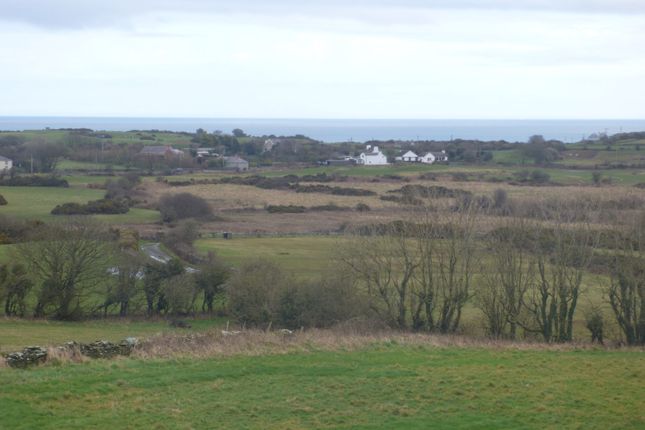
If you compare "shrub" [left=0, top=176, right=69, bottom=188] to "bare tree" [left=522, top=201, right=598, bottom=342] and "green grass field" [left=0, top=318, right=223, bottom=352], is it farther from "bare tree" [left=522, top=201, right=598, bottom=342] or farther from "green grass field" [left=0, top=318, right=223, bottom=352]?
"bare tree" [left=522, top=201, right=598, bottom=342]

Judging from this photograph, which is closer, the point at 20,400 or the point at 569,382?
the point at 20,400

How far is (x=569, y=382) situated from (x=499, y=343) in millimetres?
6177

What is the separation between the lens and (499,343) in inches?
950

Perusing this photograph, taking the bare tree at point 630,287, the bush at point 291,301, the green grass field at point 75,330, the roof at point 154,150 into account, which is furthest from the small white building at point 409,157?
the bush at point 291,301

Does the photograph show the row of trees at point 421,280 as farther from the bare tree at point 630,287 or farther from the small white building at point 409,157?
the small white building at point 409,157

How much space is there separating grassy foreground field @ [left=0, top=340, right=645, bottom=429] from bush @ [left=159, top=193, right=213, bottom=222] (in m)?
46.4

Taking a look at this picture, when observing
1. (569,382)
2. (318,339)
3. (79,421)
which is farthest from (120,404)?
(569,382)

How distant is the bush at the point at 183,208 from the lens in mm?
65062

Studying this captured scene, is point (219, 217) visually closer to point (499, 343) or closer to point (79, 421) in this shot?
point (499, 343)

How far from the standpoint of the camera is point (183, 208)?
6656 centimetres

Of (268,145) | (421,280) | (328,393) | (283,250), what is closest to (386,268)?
(421,280)

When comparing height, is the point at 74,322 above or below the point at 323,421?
below

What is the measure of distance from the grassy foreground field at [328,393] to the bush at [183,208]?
1828 inches

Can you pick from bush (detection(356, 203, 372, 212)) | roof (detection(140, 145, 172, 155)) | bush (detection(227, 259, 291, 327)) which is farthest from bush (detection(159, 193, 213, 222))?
roof (detection(140, 145, 172, 155))
